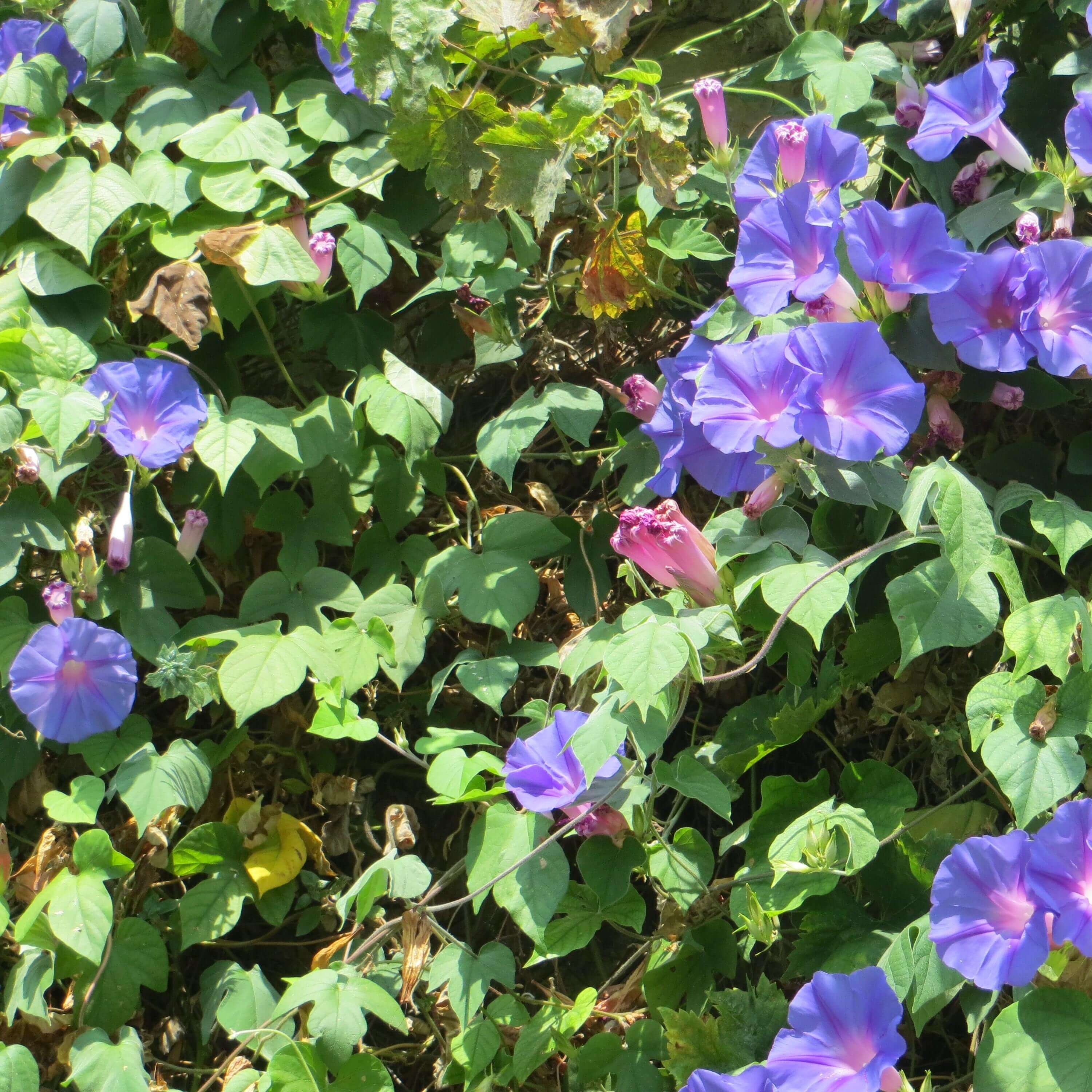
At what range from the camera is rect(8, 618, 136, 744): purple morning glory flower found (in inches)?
67.0

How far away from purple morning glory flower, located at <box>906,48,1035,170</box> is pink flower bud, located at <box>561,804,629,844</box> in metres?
0.98

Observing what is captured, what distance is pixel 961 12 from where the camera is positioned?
167cm

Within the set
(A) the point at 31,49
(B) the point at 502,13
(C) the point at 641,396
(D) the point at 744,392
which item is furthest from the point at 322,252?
(D) the point at 744,392

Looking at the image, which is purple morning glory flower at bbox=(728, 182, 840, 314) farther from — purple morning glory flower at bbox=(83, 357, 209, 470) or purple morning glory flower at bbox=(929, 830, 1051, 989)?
purple morning glory flower at bbox=(83, 357, 209, 470)

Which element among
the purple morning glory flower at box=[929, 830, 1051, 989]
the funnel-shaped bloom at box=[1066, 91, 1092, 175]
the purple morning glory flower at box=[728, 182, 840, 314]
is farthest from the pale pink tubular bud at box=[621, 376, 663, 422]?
the purple morning glory flower at box=[929, 830, 1051, 989]

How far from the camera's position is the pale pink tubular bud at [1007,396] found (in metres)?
1.55

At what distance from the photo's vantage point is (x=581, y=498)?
6.97 feet

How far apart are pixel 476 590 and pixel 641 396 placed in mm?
389

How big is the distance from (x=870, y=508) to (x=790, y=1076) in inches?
27.2

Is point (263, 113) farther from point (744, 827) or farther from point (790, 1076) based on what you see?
point (790, 1076)

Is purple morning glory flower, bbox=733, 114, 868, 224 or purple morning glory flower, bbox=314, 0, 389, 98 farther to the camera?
purple morning glory flower, bbox=314, 0, 389, 98

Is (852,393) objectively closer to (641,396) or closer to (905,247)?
(905,247)

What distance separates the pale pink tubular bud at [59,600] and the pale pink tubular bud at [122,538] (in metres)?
0.08

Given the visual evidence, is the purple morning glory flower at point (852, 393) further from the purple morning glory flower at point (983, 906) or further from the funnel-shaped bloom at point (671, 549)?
the purple morning glory flower at point (983, 906)
